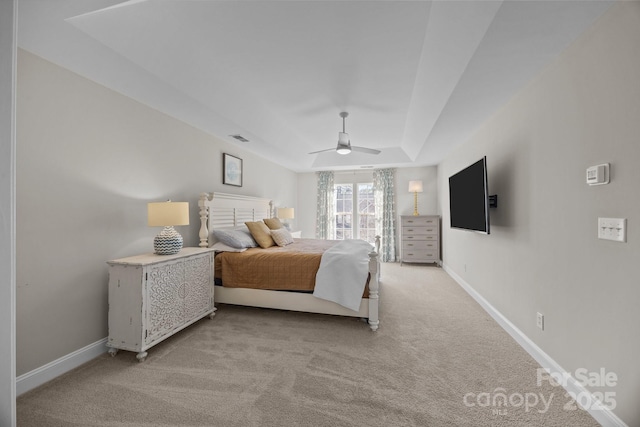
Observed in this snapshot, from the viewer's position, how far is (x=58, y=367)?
6.28 ft

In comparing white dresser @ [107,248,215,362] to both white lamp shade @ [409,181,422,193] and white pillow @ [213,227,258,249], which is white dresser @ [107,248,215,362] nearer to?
white pillow @ [213,227,258,249]

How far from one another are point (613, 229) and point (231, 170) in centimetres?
413

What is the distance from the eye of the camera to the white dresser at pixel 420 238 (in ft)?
18.8

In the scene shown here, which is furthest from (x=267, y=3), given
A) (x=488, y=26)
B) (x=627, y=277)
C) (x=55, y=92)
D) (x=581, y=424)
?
(x=581, y=424)

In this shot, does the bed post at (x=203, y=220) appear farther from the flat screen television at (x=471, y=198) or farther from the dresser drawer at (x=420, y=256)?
the dresser drawer at (x=420, y=256)

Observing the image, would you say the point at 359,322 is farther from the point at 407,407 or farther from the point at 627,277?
the point at 627,277

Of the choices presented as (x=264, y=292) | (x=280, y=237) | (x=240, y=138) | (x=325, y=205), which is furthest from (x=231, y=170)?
(x=325, y=205)

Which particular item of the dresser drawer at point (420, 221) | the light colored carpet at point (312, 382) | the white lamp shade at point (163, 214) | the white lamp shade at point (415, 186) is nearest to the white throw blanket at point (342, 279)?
the light colored carpet at point (312, 382)

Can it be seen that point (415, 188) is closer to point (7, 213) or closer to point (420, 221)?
point (420, 221)

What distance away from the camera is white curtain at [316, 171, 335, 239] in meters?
6.83

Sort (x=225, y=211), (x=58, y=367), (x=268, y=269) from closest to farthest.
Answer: (x=58, y=367) < (x=268, y=269) < (x=225, y=211)

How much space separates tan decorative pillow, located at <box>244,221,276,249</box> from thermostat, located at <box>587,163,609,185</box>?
317 centimetres

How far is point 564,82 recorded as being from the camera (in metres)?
1.76

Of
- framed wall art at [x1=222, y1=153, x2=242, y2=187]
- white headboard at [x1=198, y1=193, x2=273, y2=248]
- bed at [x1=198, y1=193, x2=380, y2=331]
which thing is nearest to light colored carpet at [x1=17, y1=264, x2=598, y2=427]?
bed at [x1=198, y1=193, x2=380, y2=331]
